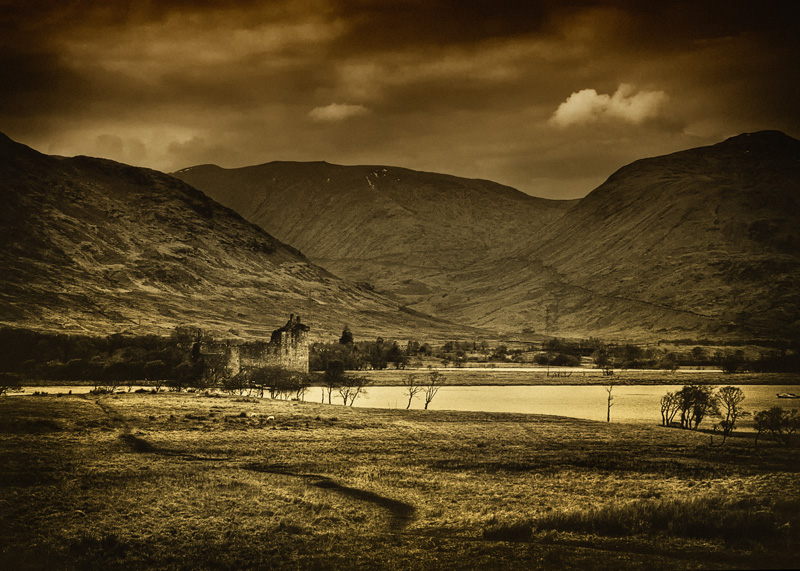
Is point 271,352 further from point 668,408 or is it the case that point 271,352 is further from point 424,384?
point 668,408

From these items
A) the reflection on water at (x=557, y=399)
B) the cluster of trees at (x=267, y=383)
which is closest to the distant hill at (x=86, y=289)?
the cluster of trees at (x=267, y=383)

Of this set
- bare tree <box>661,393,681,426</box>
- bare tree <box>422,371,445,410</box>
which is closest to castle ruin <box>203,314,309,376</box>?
bare tree <box>422,371,445,410</box>

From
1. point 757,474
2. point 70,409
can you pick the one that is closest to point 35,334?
point 70,409

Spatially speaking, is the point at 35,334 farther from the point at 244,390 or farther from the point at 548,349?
the point at 548,349

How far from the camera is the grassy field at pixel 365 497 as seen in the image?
59.7 feet

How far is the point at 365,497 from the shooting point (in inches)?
970

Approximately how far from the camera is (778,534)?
19.0m

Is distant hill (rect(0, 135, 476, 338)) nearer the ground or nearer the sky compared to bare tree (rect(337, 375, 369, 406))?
nearer the sky

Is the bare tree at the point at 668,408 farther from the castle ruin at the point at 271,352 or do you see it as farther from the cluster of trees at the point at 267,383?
the castle ruin at the point at 271,352

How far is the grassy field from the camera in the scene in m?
18.2

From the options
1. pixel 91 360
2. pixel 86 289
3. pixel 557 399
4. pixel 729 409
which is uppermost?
pixel 86 289

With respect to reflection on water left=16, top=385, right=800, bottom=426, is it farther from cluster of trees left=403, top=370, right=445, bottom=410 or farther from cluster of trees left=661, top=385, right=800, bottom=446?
cluster of trees left=661, top=385, right=800, bottom=446

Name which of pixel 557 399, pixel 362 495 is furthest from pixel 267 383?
pixel 362 495

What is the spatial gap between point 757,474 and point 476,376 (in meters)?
70.1
